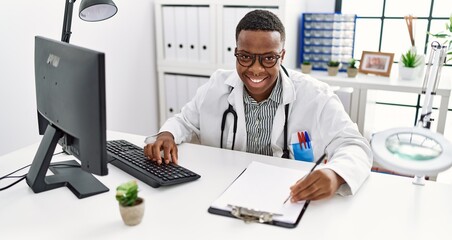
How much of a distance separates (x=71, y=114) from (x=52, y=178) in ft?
0.90

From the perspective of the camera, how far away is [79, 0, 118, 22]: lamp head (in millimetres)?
Result: 1296

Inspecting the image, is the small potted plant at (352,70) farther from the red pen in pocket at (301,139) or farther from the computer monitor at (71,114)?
the computer monitor at (71,114)

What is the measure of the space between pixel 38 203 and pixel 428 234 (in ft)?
3.26

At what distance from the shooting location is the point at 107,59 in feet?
8.27

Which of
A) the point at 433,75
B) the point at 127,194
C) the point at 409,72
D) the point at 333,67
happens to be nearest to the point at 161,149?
the point at 127,194

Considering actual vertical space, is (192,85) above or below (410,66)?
below

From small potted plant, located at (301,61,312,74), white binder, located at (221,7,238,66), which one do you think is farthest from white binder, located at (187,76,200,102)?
small potted plant, located at (301,61,312,74)

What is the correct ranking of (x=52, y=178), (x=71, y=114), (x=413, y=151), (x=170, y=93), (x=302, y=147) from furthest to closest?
(x=170, y=93)
(x=302, y=147)
(x=52, y=178)
(x=71, y=114)
(x=413, y=151)

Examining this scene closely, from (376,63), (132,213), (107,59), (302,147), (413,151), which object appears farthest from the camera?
(376,63)

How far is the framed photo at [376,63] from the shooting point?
8.48 feet

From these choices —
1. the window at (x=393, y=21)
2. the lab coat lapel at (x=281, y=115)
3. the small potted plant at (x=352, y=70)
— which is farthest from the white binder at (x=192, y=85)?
the lab coat lapel at (x=281, y=115)

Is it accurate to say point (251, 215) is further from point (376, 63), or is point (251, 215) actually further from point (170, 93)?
point (170, 93)

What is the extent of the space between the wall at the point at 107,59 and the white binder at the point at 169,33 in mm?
104

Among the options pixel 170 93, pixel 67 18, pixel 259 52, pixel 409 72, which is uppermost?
pixel 67 18
